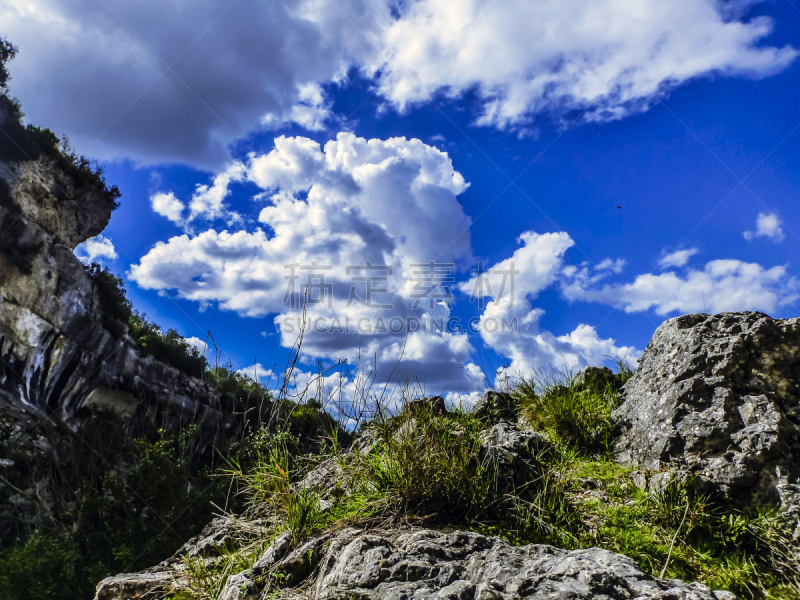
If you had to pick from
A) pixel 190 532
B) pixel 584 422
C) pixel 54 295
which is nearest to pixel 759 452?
pixel 584 422

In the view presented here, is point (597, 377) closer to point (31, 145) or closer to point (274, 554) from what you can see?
point (274, 554)

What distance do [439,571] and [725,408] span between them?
120 inches

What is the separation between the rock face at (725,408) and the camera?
12.9 feet

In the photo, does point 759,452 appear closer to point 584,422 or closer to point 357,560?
point 584,422

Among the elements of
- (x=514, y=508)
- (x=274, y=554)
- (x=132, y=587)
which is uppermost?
(x=514, y=508)

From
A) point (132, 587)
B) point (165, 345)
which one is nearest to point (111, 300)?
point (165, 345)

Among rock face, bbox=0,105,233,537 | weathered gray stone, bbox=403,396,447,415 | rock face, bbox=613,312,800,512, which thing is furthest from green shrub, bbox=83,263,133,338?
rock face, bbox=613,312,800,512

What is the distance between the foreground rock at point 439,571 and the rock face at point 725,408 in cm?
189

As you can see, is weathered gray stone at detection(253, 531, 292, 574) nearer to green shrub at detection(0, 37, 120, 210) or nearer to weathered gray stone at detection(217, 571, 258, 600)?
weathered gray stone at detection(217, 571, 258, 600)

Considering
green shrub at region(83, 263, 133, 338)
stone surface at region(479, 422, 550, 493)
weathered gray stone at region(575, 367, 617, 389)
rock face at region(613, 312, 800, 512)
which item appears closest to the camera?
rock face at region(613, 312, 800, 512)

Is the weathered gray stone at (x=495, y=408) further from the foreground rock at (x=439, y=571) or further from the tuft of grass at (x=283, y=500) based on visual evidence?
the foreground rock at (x=439, y=571)

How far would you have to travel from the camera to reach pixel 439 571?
117 inches

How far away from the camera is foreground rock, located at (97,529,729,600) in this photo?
2.51 m

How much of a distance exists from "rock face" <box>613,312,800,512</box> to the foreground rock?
189 cm
